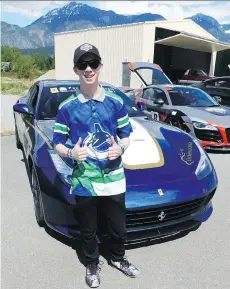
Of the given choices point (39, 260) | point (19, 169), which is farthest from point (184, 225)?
point (19, 169)

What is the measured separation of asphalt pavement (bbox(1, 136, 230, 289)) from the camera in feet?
7.67

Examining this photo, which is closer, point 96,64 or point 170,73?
point 96,64

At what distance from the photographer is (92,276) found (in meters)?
2.31

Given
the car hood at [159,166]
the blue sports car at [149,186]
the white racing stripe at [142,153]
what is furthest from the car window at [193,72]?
the white racing stripe at [142,153]

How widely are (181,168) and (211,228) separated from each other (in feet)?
2.52

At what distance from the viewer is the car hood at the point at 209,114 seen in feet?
18.6

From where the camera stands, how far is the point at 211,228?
3.12 meters

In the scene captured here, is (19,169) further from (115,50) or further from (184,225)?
(115,50)

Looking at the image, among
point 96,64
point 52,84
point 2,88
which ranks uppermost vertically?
point 96,64

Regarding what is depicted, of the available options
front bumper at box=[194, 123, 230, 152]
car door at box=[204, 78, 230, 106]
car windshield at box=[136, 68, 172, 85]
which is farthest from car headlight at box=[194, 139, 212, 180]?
car door at box=[204, 78, 230, 106]

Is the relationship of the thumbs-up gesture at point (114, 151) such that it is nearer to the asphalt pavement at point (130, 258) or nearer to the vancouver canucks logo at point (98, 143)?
the vancouver canucks logo at point (98, 143)

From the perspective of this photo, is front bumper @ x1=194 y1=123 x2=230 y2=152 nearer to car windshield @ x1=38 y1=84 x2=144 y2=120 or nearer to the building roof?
car windshield @ x1=38 y1=84 x2=144 y2=120

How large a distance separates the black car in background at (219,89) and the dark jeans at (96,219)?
7966 mm

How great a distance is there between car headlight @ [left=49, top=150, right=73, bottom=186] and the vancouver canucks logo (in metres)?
0.63
